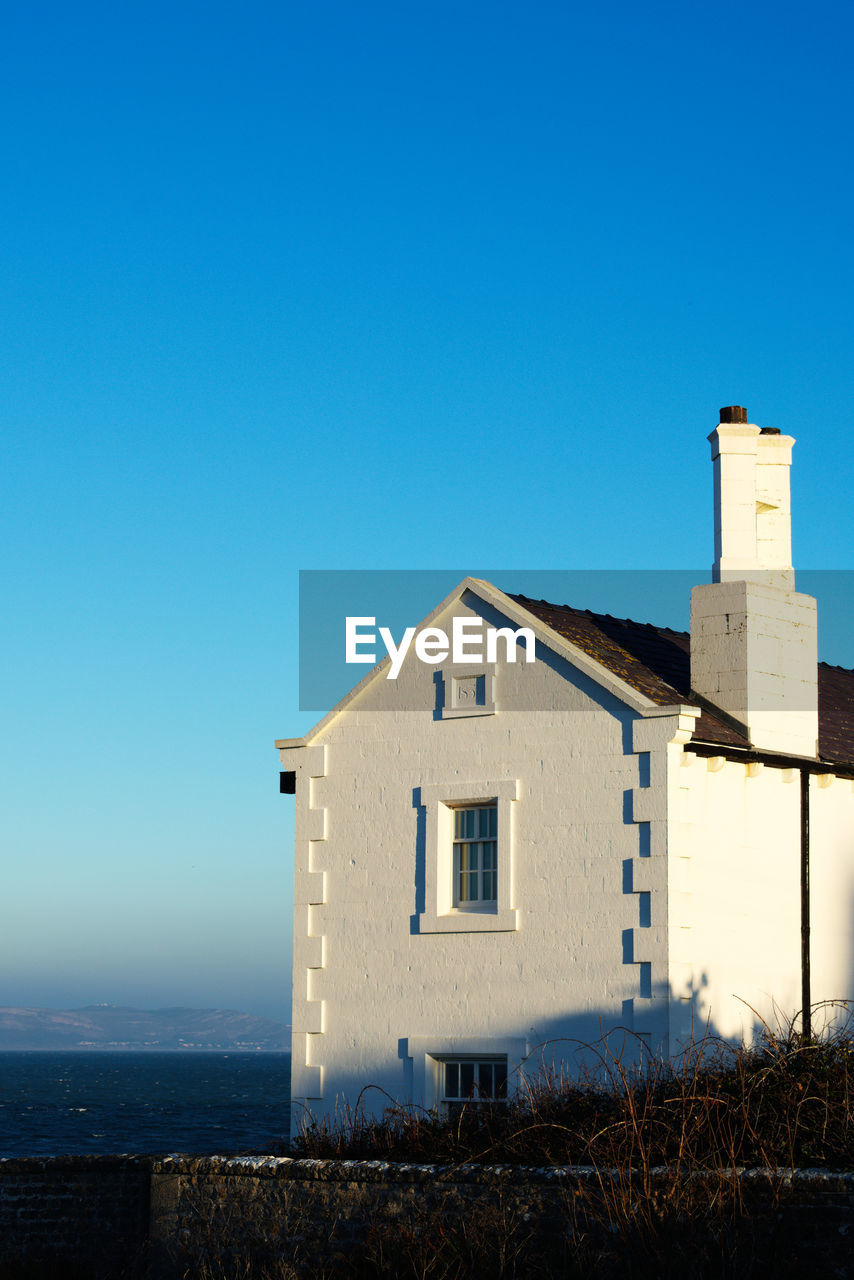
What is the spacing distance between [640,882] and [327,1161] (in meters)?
5.54

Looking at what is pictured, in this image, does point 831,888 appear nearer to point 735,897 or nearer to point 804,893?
point 804,893

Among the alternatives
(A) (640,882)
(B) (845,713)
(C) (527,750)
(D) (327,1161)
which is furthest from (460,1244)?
(B) (845,713)

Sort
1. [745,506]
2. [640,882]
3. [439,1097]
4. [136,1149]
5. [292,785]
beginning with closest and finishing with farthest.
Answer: [640,882]
[439,1097]
[745,506]
[292,785]
[136,1149]

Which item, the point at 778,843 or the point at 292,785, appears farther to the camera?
the point at 292,785

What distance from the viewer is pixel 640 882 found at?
1861 centimetres

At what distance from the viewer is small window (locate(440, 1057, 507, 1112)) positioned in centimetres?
1948

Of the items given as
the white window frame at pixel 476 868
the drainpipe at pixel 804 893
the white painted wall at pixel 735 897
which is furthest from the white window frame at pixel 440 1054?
the drainpipe at pixel 804 893

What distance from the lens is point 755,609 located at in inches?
804

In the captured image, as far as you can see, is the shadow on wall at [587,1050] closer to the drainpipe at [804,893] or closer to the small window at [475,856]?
the drainpipe at [804,893]

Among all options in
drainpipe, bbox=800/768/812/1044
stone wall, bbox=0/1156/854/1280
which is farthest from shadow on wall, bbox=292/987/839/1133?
stone wall, bbox=0/1156/854/1280

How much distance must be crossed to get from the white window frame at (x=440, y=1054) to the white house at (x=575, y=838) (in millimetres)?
31

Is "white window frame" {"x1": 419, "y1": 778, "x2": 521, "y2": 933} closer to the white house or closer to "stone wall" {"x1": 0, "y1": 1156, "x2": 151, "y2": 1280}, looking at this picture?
the white house

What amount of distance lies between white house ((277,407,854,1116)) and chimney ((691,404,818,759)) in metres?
0.03

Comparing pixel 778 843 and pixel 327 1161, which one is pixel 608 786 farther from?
pixel 327 1161
